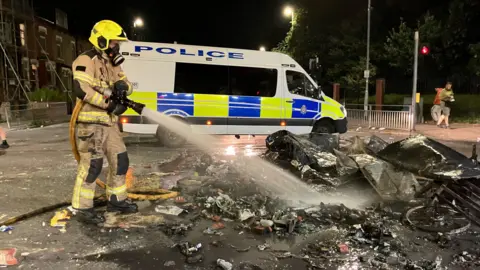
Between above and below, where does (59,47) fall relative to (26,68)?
above

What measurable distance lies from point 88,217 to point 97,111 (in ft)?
3.75

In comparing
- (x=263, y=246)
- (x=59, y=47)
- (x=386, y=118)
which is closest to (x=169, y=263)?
(x=263, y=246)

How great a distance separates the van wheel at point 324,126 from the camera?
10.7 m

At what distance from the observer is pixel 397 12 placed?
21656mm

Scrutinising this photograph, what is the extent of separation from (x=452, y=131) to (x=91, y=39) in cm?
1372

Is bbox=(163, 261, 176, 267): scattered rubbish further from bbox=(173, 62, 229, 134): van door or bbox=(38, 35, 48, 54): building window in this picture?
bbox=(38, 35, 48, 54): building window

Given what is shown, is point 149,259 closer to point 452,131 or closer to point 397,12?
point 452,131

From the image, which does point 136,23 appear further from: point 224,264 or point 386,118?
point 224,264

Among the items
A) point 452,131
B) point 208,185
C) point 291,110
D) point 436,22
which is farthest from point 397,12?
point 208,185

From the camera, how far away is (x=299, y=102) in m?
10.4

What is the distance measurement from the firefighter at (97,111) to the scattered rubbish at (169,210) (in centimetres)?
67

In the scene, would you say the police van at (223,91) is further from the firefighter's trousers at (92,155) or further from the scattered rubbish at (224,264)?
the scattered rubbish at (224,264)

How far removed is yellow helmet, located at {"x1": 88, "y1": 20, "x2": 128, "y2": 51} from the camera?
416 cm

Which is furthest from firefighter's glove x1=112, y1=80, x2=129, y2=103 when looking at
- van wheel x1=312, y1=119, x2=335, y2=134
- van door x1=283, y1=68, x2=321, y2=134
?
van wheel x1=312, y1=119, x2=335, y2=134
